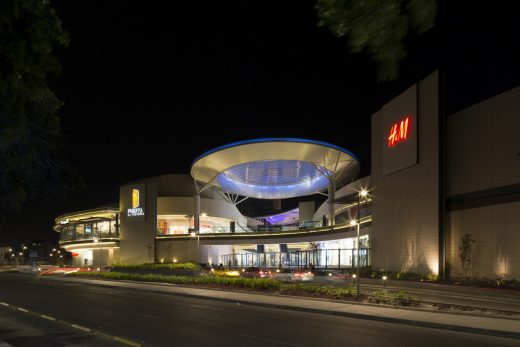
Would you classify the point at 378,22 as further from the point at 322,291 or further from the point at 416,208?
the point at 416,208

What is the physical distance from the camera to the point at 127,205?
3216 inches

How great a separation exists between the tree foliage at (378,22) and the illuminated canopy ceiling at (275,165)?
220 feet

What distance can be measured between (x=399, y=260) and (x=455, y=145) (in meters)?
8.91

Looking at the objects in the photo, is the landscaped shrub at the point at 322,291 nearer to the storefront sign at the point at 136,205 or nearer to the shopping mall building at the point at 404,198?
the shopping mall building at the point at 404,198

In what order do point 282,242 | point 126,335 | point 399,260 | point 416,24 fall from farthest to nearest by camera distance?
point 282,242 → point 399,260 → point 126,335 → point 416,24

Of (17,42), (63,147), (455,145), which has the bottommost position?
(63,147)

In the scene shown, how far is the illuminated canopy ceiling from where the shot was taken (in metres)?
72.7

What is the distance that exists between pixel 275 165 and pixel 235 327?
66018mm

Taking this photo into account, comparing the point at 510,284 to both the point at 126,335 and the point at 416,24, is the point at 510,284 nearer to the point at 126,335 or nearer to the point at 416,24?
the point at 126,335

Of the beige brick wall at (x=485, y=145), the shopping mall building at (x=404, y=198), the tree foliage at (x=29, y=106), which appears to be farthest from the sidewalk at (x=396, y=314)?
the beige brick wall at (x=485, y=145)

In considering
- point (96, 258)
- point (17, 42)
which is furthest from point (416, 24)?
point (96, 258)

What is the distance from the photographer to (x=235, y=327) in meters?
15.9

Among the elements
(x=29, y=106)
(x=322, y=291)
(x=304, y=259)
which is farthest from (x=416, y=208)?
(x=304, y=259)

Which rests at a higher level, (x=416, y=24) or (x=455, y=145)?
(x=455, y=145)
